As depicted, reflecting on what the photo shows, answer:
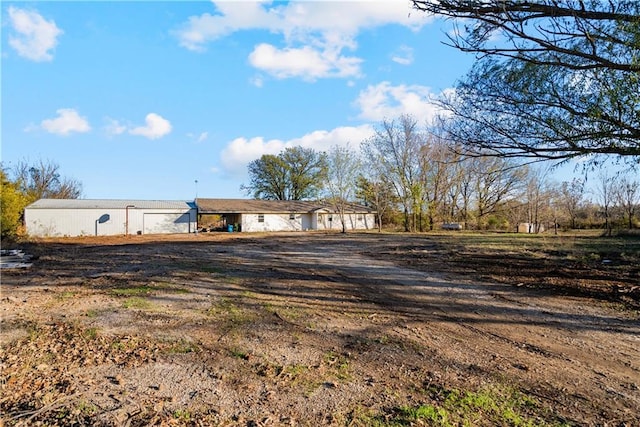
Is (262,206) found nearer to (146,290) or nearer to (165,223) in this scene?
(165,223)

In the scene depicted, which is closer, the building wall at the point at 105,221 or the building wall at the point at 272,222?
the building wall at the point at 105,221

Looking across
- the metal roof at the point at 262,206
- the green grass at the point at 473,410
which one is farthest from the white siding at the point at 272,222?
the green grass at the point at 473,410

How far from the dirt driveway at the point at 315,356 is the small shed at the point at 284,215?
2935 cm

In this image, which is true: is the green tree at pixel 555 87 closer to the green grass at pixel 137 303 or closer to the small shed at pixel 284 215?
the green grass at pixel 137 303

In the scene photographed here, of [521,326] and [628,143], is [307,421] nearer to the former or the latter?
[521,326]

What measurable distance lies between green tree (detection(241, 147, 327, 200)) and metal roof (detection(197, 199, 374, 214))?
3.61m

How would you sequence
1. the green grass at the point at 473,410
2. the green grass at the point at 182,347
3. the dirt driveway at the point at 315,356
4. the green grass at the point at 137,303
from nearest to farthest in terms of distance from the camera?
the green grass at the point at 473,410
the dirt driveway at the point at 315,356
the green grass at the point at 182,347
the green grass at the point at 137,303

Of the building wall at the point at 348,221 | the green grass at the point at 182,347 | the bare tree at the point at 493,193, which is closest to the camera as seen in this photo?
the green grass at the point at 182,347

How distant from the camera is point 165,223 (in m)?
32.8

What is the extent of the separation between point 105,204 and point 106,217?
2.47 meters

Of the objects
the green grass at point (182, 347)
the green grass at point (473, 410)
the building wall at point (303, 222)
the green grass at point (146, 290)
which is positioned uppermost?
the building wall at point (303, 222)

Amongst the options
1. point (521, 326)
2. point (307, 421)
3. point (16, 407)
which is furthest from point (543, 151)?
point (16, 407)

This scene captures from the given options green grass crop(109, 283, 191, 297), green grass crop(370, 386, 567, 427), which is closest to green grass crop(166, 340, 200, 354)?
green grass crop(370, 386, 567, 427)

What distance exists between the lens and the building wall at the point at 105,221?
94.7 feet
